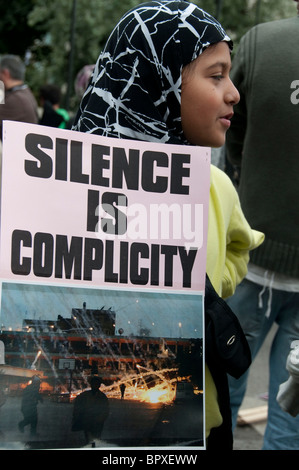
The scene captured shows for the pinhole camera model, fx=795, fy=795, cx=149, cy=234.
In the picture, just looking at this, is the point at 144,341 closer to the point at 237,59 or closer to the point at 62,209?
the point at 62,209

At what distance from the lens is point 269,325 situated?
2900mm

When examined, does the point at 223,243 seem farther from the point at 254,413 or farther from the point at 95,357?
the point at 254,413

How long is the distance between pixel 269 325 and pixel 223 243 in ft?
3.34

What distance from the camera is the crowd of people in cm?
185

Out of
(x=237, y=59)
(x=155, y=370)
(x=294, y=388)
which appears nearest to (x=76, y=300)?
(x=155, y=370)

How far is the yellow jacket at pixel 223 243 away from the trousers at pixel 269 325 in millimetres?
573

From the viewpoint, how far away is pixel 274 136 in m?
2.72

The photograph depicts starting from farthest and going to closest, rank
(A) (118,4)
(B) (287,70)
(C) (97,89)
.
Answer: (A) (118,4) < (B) (287,70) < (C) (97,89)

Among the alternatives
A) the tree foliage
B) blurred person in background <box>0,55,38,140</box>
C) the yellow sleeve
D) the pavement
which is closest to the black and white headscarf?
the yellow sleeve

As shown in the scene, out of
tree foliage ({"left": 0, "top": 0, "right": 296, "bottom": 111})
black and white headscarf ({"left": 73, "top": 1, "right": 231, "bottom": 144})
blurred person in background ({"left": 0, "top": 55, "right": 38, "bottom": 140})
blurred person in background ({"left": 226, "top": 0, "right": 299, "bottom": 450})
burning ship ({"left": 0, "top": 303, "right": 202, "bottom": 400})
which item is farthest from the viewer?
tree foliage ({"left": 0, "top": 0, "right": 296, "bottom": 111})

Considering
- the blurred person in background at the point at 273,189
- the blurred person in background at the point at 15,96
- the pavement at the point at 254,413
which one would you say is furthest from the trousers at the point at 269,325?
the blurred person in background at the point at 15,96

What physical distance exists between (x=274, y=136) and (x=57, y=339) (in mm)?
1449

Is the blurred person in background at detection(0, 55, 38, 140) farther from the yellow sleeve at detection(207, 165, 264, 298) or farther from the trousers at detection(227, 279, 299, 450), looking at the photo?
the yellow sleeve at detection(207, 165, 264, 298)

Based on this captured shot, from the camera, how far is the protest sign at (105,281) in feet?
4.92
